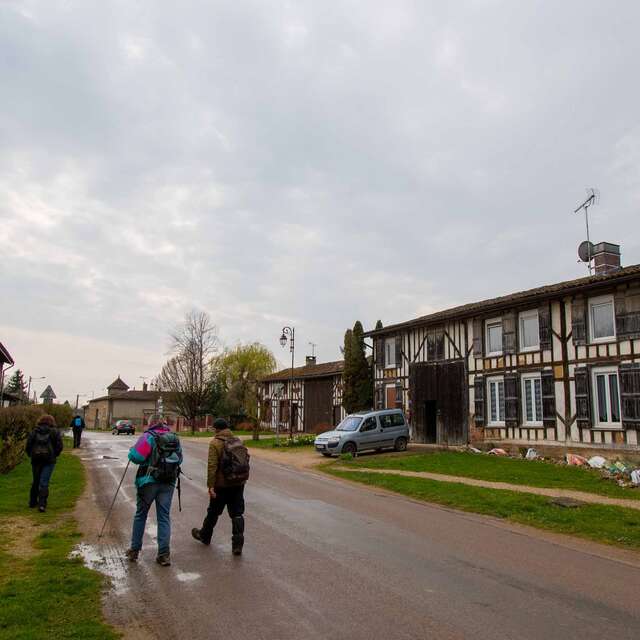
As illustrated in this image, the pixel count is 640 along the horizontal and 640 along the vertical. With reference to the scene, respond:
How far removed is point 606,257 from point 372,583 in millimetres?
20604

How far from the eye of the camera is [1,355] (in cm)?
2544

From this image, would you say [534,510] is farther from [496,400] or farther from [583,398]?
[496,400]

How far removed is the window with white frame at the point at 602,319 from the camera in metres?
18.9

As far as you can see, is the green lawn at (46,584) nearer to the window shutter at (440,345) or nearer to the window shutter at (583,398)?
the window shutter at (583,398)

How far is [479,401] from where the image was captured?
A: 23484 mm

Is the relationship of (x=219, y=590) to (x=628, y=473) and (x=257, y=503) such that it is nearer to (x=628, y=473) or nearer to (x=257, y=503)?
Result: (x=257, y=503)

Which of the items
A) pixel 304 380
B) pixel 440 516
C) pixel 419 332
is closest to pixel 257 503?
pixel 440 516

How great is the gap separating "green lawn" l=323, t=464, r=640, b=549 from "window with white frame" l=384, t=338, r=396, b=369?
1434cm

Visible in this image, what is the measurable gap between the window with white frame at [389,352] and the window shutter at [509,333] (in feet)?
24.5

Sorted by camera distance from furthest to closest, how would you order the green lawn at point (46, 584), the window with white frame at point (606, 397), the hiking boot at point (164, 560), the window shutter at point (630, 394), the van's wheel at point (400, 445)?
the van's wheel at point (400, 445), the window with white frame at point (606, 397), the window shutter at point (630, 394), the hiking boot at point (164, 560), the green lawn at point (46, 584)

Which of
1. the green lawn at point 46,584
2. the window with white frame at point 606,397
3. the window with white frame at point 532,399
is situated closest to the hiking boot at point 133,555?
the green lawn at point 46,584

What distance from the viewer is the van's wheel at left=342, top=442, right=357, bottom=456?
869 inches

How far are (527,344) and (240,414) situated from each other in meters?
34.2

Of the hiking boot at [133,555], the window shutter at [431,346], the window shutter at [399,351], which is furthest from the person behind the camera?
the window shutter at [399,351]
